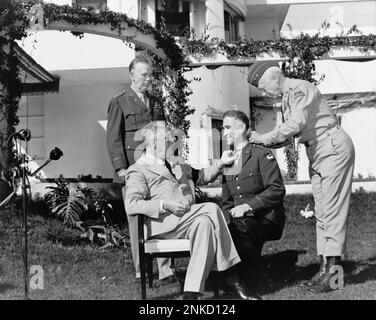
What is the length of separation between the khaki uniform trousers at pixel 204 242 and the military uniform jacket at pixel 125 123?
915mm

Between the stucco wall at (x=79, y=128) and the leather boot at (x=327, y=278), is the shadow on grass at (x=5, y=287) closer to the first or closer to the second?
the leather boot at (x=327, y=278)

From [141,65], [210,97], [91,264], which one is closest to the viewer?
[141,65]

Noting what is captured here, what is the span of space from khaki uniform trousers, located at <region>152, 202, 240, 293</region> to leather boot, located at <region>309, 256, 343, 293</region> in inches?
32.2

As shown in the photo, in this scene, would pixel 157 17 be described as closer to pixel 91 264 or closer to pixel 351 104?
pixel 351 104

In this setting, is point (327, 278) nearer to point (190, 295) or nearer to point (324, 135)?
point (324, 135)

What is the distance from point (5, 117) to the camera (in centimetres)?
938

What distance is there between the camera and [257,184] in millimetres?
5258

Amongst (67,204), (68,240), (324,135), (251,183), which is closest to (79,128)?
(67,204)

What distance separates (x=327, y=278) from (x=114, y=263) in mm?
2501

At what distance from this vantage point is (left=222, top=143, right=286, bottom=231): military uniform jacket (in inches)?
202

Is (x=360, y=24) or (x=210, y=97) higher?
(x=360, y=24)

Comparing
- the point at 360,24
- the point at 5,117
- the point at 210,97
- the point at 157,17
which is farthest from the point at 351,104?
the point at 5,117

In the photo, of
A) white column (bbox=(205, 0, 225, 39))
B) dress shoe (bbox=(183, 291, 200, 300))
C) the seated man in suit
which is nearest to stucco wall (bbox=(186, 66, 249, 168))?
white column (bbox=(205, 0, 225, 39))
